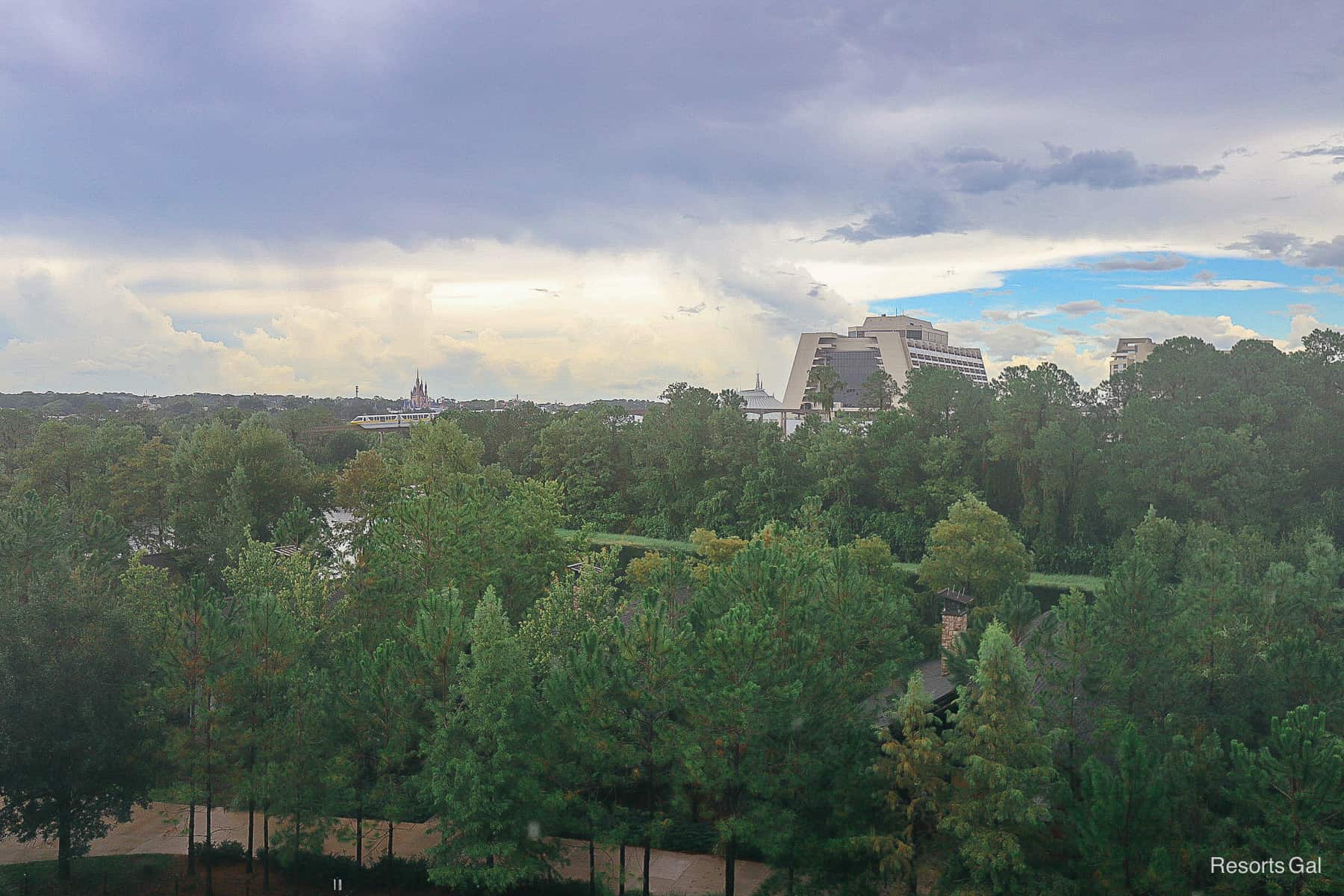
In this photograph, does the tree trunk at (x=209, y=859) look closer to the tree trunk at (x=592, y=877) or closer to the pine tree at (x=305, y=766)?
the pine tree at (x=305, y=766)

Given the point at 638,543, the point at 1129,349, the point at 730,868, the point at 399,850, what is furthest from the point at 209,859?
the point at 1129,349

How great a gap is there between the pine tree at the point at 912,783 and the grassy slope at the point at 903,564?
11.7m

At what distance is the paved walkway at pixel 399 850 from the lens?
21.2m

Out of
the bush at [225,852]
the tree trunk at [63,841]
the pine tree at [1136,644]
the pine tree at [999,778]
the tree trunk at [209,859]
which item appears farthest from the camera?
the bush at [225,852]

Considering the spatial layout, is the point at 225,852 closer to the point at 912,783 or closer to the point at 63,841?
the point at 63,841

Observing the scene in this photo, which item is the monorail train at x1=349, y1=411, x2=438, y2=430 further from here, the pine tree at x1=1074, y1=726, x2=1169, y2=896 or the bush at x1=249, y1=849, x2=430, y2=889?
the pine tree at x1=1074, y1=726, x2=1169, y2=896

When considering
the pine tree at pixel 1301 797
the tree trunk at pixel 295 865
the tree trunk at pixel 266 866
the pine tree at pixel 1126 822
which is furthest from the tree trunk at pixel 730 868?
the tree trunk at pixel 266 866

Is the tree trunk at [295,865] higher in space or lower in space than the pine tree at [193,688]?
lower

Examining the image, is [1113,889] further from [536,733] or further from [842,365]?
[842,365]

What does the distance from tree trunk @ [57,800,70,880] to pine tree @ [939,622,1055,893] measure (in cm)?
1924

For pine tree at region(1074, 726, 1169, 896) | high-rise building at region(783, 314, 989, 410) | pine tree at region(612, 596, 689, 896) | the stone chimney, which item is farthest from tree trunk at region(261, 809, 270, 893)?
high-rise building at region(783, 314, 989, 410)

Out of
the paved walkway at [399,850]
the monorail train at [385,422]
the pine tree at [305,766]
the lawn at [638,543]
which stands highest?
the monorail train at [385,422]

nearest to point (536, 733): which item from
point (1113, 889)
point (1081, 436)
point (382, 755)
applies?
point (382, 755)

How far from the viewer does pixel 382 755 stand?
19.8 metres
